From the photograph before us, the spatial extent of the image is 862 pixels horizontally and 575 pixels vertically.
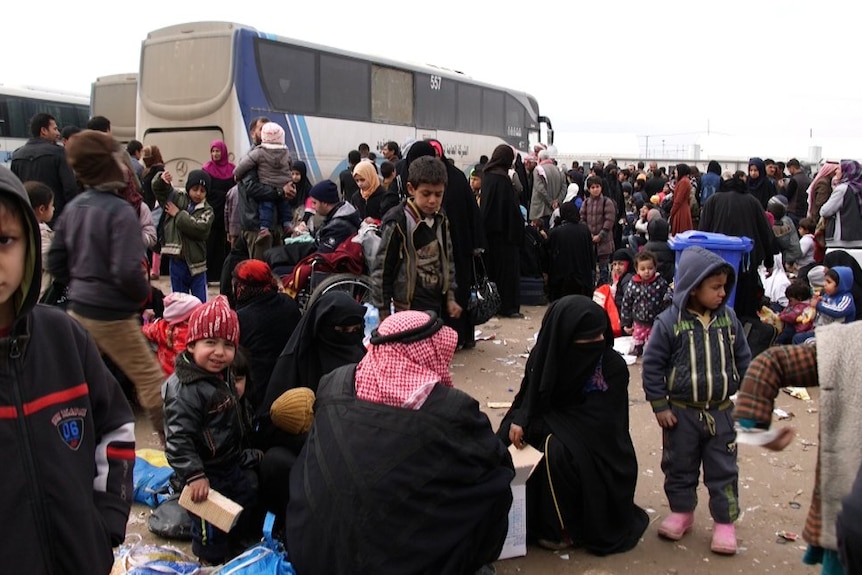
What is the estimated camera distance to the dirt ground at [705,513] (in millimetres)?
3547

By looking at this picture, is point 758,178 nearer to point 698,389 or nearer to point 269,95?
point 269,95

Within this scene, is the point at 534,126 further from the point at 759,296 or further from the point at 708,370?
the point at 708,370

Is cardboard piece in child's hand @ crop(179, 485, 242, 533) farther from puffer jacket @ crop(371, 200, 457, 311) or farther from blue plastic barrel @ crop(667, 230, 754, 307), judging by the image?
blue plastic barrel @ crop(667, 230, 754, 307)

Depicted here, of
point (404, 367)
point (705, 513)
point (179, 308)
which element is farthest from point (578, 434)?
point (179, 308)

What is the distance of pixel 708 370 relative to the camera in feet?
12.0

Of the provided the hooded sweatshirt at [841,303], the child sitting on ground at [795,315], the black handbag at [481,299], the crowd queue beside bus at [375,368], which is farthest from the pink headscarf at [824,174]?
the black handbag at [481,299]

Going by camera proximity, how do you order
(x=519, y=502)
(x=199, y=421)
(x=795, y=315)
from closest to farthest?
1. (x=199, y=421)
2. (x=519, y=502)
3. (x=795, y=315)

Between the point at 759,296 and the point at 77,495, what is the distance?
A: 20.9 feet

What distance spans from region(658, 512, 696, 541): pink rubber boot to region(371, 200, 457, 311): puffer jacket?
2.52 metres

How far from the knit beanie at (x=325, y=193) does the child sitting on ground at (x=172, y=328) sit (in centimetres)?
185

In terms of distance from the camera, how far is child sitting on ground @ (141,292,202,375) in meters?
4.55

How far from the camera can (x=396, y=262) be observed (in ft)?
18.2

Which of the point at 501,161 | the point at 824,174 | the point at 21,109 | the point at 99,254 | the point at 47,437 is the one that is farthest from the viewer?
the point at 21,109

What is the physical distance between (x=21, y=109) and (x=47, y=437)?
1944 centimetres
